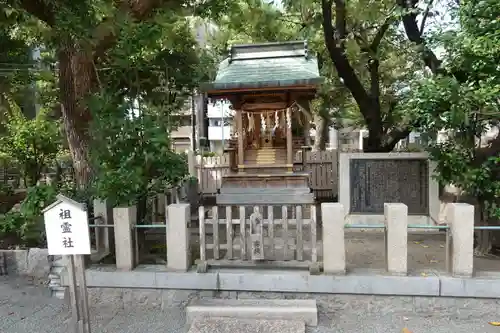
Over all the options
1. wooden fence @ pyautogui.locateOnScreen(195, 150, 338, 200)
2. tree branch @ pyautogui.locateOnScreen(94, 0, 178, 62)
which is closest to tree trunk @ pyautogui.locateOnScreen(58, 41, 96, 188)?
tree branch @ pyautogui.locateOnScreen(94, 0, 178, 62)

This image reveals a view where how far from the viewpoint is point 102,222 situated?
6203mm

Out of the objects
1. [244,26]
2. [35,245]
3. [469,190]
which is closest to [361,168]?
[469,190]

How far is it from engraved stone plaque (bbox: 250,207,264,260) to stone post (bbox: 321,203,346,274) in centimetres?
88

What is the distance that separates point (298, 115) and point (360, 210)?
2.73 m

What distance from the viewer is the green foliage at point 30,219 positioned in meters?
6.12

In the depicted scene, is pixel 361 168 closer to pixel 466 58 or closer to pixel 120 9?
pixel 466 58

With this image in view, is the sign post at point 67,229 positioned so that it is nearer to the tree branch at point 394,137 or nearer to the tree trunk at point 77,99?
the tree trunk at point 77,99

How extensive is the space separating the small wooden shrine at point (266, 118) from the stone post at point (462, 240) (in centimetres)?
334

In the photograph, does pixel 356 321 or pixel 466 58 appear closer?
pixel 356 321

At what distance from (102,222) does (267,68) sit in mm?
4895

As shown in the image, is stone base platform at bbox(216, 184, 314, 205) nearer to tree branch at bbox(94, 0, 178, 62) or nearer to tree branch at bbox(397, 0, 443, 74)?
tree branch at bbox(397, 0, 443, 74)

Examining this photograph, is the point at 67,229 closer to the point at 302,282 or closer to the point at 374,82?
the point at 302,282

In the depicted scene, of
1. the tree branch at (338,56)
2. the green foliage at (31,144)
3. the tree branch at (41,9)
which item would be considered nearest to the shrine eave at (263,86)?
the tree branch at (338,56)

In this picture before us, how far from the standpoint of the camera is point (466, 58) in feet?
18.9
